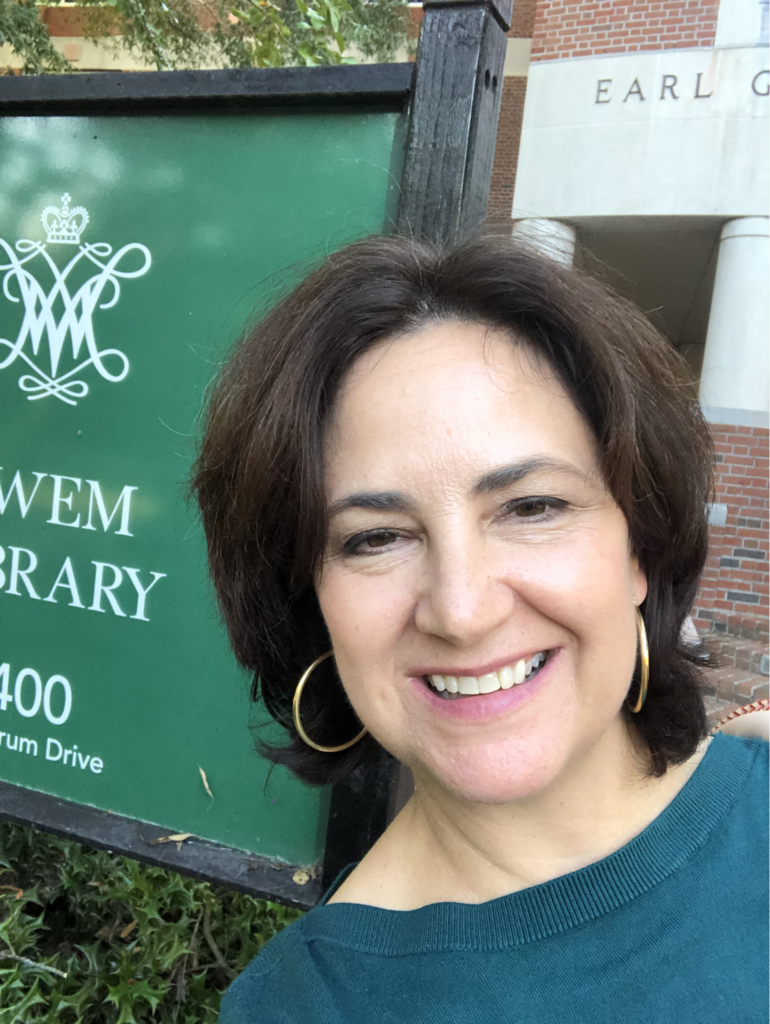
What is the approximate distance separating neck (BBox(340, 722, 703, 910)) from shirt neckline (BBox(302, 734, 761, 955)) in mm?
41

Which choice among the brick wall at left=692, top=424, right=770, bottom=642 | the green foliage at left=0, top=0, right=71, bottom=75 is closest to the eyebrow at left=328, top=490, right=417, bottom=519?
the brick wall at left=692, top=424, right=770, bottom=642

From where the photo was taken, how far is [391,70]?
142 centimetres

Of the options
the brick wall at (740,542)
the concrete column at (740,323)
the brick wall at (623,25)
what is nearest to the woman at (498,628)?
the brick wall at (740,542)

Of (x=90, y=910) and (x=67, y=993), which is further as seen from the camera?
(x=90, y=910)

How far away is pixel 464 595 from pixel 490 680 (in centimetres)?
13

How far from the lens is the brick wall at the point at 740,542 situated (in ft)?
17.4

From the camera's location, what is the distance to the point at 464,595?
100 centimetres

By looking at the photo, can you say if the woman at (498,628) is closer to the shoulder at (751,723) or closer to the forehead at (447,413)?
the forehead at (447,413)

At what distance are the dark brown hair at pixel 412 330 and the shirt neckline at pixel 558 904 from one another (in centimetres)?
10

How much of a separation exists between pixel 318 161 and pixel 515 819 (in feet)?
3.82

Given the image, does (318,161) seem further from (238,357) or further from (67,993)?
(67,993)

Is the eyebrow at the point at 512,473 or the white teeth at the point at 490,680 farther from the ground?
the eyebrow at the point at 512,473

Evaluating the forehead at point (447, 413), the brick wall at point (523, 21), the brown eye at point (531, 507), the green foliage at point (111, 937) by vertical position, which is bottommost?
the green foliage at point (111, 937)

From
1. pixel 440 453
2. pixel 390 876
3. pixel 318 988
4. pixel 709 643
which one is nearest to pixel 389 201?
pixel 440 453
